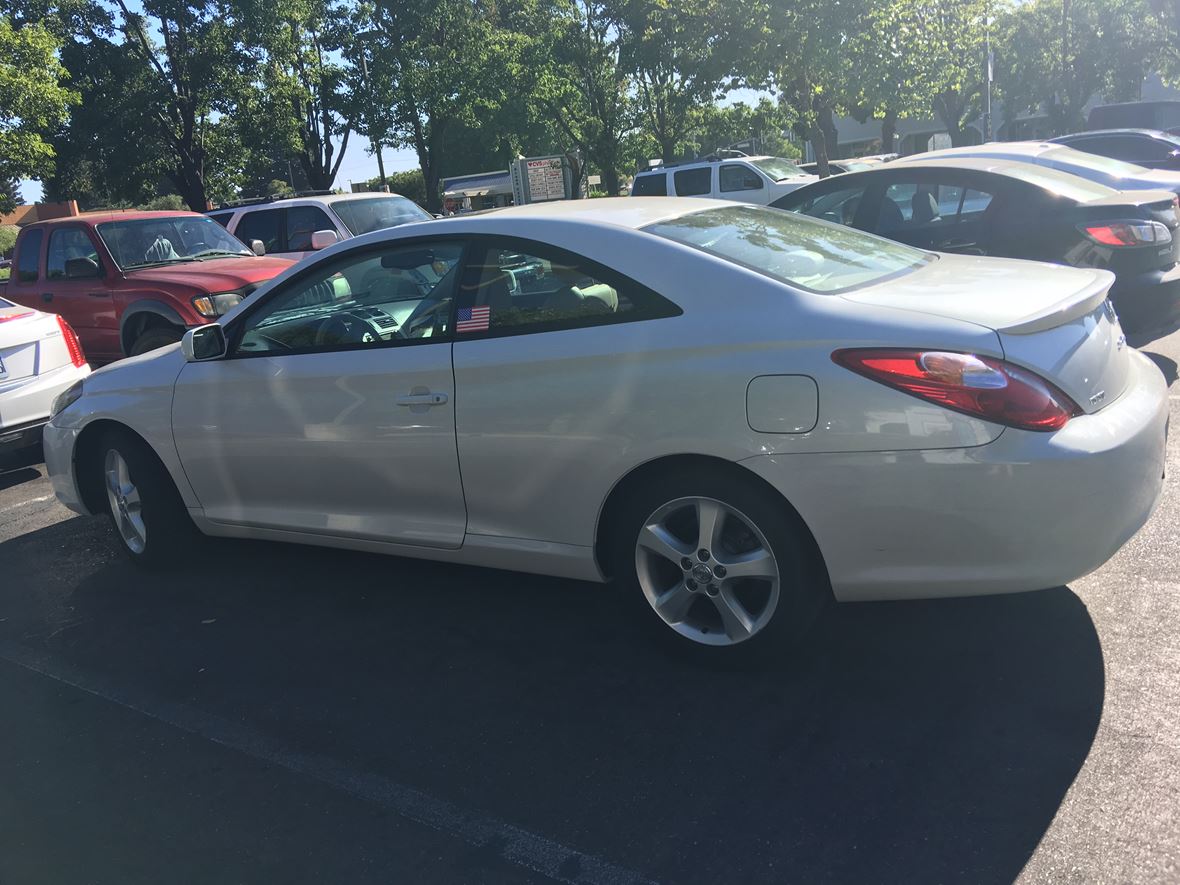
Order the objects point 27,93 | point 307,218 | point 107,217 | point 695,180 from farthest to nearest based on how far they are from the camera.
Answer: point 695,180 → point 27,93 → point 307,218 → point 107,217

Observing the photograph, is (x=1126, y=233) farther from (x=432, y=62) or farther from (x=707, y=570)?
(x=432, y=62)

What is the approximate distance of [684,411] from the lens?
323 cm

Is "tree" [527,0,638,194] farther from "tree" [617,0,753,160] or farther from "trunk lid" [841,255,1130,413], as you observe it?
"trunk lid" [841,255,1130,413]

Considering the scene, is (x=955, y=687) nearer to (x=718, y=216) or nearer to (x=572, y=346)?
(x=572, y=346)

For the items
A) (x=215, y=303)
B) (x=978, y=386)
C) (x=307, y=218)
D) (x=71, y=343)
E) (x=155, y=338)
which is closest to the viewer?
(x=978, y=386)

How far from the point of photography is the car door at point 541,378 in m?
3.44

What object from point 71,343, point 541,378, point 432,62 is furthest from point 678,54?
point 541,378

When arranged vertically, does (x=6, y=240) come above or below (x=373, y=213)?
above

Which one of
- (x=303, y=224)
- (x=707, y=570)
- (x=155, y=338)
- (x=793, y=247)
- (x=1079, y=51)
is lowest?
(x=707, y=570)

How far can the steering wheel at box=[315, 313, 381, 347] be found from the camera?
4254 mm

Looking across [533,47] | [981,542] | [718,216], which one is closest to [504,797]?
[981,542]

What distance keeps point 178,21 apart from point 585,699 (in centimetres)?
2665

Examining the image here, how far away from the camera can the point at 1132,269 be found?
6.79m

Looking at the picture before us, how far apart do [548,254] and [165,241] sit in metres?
7.53
